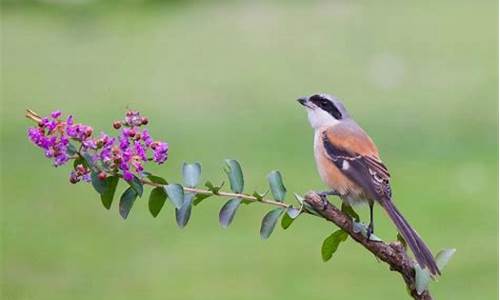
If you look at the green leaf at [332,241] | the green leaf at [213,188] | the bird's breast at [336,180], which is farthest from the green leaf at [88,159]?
the bird's breast at [336,180]

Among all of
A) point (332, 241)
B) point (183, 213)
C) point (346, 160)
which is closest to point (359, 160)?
point (346, 160)

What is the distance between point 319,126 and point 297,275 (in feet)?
10.8

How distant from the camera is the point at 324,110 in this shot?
336cm

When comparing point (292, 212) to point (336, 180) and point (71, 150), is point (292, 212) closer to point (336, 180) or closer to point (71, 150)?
point (71, 150)

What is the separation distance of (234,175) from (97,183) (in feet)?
0.90

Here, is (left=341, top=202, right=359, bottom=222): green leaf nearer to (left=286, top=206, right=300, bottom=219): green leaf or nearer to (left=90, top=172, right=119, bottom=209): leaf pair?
(left=286, top=206, right=300, bottom=219): green leaf

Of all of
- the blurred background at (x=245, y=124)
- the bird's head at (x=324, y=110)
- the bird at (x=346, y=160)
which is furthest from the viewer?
the blurred background at (x=245, y=124)

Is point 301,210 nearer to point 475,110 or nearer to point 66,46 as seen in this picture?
point 475,110

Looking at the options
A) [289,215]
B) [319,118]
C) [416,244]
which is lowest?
[289,215]

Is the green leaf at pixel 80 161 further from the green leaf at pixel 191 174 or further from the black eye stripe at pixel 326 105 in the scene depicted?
the black eye stripe at pixel 326 105

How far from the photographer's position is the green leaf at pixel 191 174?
2479 mm

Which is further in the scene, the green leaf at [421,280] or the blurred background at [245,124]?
the blurred background at [245,124]

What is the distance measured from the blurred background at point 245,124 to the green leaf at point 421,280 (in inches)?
146

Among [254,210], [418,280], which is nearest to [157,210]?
[418,280]
